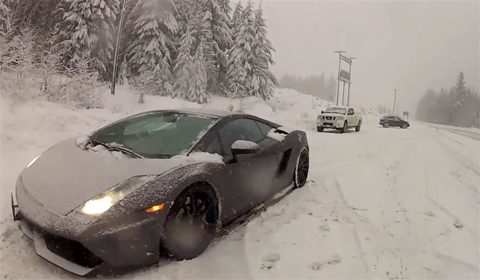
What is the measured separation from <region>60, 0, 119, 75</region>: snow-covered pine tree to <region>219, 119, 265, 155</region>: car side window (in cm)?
2145

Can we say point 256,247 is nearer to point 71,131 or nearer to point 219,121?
point 219,121

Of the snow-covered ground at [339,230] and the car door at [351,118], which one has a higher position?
the car door at [351,118]

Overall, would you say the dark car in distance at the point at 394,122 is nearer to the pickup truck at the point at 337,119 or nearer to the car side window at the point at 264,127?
the pickup truck at the point at 337,119

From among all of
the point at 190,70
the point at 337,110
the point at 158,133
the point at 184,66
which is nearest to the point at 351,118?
the point at 337,110

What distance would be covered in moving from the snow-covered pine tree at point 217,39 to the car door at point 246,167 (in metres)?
25.3

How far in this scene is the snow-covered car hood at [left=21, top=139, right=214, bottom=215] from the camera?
8.67ft

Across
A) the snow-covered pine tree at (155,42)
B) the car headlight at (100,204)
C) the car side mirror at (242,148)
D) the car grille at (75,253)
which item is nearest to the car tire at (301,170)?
the car side mirror at (242,148)

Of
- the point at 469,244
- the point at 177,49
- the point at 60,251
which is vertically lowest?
the point at 469,244

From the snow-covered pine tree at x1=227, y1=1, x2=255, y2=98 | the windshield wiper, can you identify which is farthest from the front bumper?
the snow-covered pine tree at x1=227, y1=1, x2=255, y2=98

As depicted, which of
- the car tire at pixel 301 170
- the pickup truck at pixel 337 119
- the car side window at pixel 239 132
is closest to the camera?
the car side window at pixel 239 132

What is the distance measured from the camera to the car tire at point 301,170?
511cm

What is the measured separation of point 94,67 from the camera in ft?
79.8

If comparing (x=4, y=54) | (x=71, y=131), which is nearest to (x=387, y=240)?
(x=71, y=131)

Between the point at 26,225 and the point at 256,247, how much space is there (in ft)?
6.36
